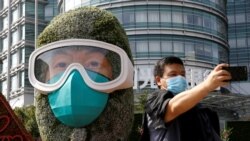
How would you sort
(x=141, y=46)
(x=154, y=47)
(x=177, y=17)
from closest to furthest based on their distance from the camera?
(x=154, y=47), (x=141, y=46), (x=177, y=17)

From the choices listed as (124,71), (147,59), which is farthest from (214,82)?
(147,59)

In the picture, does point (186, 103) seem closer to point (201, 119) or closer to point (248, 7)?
point (201, 119)

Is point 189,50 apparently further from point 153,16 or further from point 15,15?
point 15,15

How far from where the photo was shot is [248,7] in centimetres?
5197

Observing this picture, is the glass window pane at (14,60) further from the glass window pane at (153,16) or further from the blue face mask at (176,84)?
the blue face mask at (176,84)

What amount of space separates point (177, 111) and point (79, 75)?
2844 mm

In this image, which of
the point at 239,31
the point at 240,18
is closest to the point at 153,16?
the point at 239,31

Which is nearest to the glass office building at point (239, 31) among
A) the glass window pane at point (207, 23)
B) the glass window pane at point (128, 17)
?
the glass window pane at point (207, 23)

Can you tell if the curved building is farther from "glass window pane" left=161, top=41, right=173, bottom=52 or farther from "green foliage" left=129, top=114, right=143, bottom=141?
"green foliage" left=129, top=114, right=143, bottom=141

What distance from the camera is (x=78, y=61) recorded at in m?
6.06

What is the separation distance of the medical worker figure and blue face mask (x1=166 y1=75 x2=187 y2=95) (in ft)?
8.28

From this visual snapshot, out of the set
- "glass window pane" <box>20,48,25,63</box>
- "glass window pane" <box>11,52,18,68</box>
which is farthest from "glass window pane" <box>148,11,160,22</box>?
"glass window pane" <box>11,52,18,68</box>

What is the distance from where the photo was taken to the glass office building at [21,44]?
5003 centimetres

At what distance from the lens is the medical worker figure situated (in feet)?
19.3
